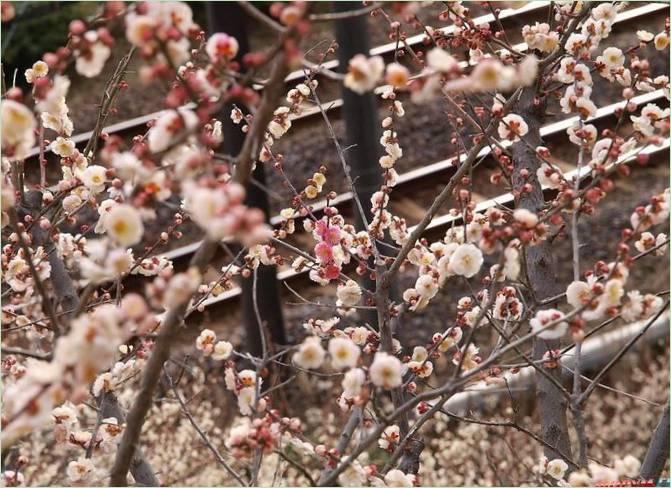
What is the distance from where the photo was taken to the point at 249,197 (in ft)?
12.7

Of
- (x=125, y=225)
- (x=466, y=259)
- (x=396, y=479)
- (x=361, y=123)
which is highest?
(x=125, y=225)

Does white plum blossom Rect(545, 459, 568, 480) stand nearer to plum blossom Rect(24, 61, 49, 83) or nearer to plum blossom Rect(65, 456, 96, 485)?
plum blossom Rect(65, 456, 96, 485)

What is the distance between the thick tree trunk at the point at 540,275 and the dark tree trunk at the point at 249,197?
1.12 m

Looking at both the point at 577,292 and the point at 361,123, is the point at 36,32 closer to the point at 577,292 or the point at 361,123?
the point at 361,123

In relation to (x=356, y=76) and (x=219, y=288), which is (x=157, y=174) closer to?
(x=356, y=76)

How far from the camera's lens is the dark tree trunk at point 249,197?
368 centimetres

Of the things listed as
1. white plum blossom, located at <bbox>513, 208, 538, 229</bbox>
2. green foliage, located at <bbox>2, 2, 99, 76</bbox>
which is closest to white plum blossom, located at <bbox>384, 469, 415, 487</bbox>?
white plum blossom, located at <bbox>513, 208, 538, 229</bbox>

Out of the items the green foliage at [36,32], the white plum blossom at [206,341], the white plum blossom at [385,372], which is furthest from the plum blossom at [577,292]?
the green foliage at [36,32]

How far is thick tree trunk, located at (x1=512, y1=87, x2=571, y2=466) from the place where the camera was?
7.95 feet

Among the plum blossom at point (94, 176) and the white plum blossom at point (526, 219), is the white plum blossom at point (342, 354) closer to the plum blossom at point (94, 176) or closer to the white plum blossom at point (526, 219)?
the white plum blossom at point (526, 219)

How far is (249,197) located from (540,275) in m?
1.67

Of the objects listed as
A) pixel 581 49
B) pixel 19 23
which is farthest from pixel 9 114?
pixel 19 23

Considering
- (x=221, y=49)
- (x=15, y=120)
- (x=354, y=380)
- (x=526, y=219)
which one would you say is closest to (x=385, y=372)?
(x=354, y=380)

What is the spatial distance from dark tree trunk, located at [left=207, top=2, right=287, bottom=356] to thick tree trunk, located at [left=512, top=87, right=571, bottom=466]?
3.66 ft
